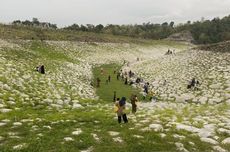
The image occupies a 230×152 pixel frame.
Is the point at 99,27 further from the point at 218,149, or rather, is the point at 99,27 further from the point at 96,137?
the point at 218,149

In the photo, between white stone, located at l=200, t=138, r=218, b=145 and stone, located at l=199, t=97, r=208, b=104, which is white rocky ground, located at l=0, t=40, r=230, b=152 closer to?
white stone, located at l=200, t=138, r=218, b=145

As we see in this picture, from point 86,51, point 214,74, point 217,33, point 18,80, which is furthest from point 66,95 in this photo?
point 217,33

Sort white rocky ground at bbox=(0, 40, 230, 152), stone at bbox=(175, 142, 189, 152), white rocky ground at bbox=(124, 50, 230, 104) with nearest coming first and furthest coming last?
1. stone at bbox=(175, 142, 189, 152)
2. white rocky ground at bbox=(0, 40, 230, 152)
3. white rocky ground at bbox=(124, 50, 230, 104)

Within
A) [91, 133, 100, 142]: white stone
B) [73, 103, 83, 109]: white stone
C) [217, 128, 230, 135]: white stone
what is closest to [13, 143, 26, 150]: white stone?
[91, 133, 100, 142]: white stone

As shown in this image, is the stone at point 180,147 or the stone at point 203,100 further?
the stone at point 203,100

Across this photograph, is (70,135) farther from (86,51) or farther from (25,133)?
Answer: (86,51)

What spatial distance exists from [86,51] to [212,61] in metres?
33.4

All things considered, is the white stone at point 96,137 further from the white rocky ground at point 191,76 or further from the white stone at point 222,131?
the white rocky ground at point 191,76

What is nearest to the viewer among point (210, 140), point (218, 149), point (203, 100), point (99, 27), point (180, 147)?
point (180, 147)

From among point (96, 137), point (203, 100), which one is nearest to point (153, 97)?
point (203, 100)

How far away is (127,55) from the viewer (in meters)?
90.1

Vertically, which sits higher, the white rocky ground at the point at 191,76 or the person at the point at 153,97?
the white rocky ground at the point at 191,76

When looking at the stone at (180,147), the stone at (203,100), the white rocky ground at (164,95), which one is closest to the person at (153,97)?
the white rocky ground at (164,95)

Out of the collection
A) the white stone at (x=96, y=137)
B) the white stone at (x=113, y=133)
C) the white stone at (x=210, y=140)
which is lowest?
the white stone at (x=210, y=140)
